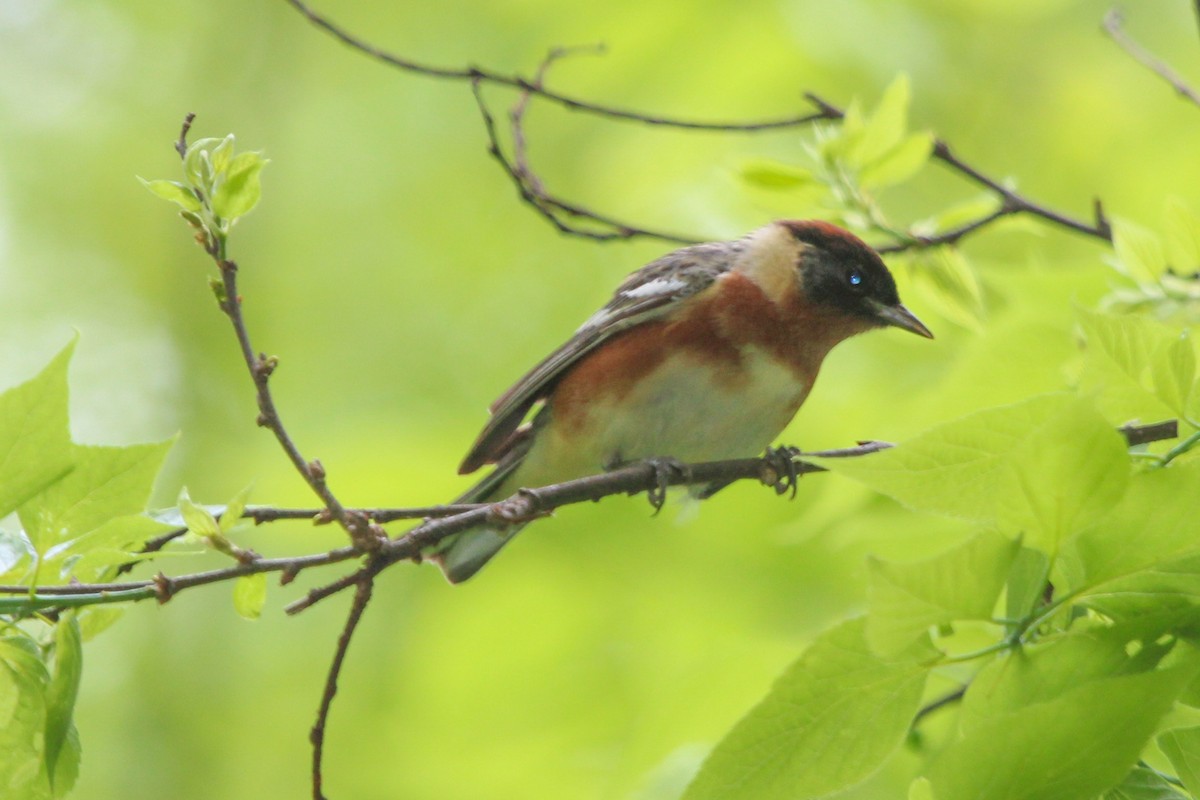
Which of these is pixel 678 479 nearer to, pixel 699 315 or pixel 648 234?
pixel 648 234

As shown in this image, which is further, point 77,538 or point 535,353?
point 535,353

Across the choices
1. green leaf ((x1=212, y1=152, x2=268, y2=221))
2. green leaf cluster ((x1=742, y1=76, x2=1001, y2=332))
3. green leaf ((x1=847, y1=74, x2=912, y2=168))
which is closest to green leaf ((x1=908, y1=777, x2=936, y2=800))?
green leaf ((x1=212, y1=152, x2=268, y2=221))

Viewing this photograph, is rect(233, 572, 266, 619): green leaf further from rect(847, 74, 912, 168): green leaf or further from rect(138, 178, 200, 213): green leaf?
rect(847, 74, 912, 168): green leaf

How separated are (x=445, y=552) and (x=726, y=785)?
2251 mm

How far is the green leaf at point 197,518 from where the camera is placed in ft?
6.34

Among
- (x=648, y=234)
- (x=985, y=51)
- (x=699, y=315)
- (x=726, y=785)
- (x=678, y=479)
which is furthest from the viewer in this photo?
(x=985, y=51)

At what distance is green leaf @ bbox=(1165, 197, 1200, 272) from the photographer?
8.74 ft

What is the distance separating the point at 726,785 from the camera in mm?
1735

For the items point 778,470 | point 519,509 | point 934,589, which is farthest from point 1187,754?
point 778,470

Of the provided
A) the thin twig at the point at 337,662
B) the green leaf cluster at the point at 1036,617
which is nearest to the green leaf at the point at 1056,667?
the green leaf cluster at the point at 1036,617

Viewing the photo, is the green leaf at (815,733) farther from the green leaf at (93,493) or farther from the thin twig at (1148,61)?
the thin twig at (1148,61)

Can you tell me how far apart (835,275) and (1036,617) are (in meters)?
2.69

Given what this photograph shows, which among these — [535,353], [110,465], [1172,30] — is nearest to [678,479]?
[110,465]

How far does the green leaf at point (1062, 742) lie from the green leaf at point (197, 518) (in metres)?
1.19
